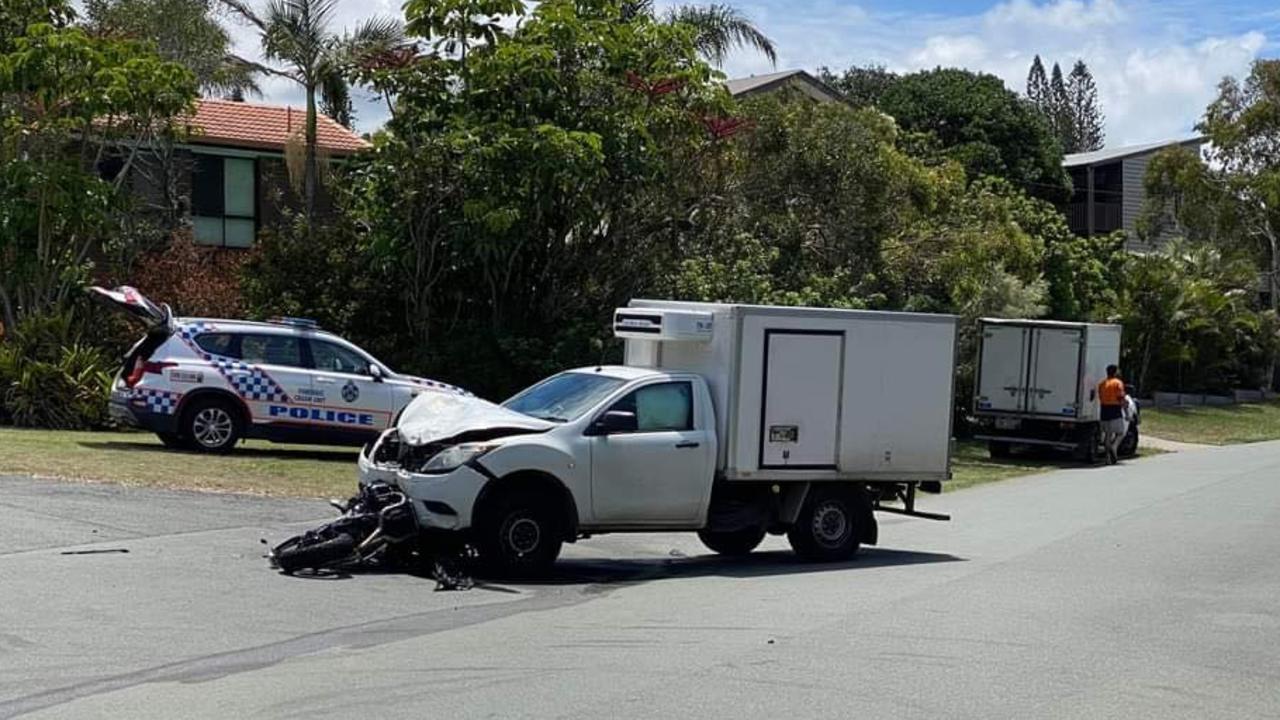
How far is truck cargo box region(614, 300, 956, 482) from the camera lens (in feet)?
45.5

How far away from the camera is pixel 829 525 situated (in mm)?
14680

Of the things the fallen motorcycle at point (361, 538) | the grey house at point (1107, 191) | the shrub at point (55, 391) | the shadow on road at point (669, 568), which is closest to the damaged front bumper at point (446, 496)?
the fallen motorcycle at point (361, 538)

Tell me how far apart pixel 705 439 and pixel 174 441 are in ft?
29.7

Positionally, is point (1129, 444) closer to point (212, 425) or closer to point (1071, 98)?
point (212, 425)

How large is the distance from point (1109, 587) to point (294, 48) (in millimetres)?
20208

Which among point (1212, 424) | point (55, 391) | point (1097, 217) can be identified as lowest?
point (1212, 424)

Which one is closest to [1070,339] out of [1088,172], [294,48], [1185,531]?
[1185,531]

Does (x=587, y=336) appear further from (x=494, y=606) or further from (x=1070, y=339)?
(x=494, y=606)

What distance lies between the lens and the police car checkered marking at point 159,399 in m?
19.3

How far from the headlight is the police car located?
23.9ft

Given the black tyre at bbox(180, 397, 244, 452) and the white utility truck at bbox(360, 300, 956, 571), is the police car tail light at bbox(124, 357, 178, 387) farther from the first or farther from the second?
the white utility truck at bbox(360, 300, 956, 571)

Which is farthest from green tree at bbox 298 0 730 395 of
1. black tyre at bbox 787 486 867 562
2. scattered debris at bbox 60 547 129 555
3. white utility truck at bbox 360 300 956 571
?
scattered debris at bbox 60 547 129 555

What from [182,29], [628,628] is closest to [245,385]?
[628,628]

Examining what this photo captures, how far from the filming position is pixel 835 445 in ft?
47.3
